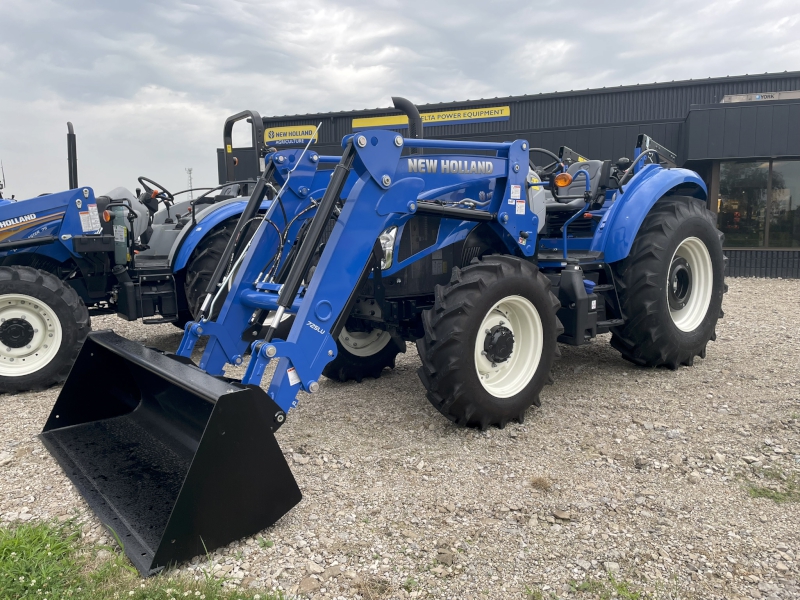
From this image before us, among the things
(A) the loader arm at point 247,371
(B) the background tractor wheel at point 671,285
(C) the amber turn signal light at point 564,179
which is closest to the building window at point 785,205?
(B) the background tractor wheel at point 671,285

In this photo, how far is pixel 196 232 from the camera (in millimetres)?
6238

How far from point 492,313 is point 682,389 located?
73.5 inches

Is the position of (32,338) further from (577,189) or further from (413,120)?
(577,189)

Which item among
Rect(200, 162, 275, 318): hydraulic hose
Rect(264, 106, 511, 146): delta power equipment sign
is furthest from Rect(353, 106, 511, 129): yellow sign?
Rect(200, 162, 275, 318): hydraulic hose

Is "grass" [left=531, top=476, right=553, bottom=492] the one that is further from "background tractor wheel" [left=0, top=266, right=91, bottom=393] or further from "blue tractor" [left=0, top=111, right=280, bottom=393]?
"background tractor wheel" [left=0, top=266, right=91, bottom=393]

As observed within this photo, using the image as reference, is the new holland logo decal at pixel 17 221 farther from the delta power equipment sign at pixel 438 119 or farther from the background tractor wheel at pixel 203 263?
the delta power equipment sign at pixel 438 119

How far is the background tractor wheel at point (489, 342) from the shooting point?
11.7ft

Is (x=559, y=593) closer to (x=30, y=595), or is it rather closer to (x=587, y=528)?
(x=587, y=528)

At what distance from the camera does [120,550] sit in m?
2.51

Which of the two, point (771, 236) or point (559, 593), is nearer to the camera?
point (559, 593)

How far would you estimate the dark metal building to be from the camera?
1212cm

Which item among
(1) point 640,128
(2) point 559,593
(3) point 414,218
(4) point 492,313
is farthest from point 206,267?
(1) point 640,128

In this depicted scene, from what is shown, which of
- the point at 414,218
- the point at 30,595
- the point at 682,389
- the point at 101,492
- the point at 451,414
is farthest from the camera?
the point at 682,389

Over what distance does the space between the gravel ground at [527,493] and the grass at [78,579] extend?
119 mm
